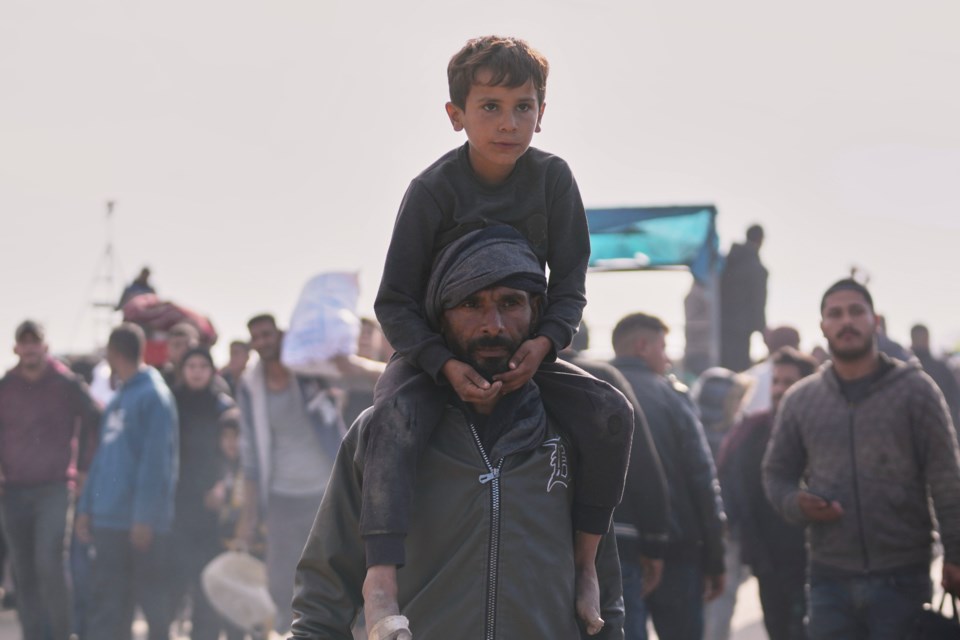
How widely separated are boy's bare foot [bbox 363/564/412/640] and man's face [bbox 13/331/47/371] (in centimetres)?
857

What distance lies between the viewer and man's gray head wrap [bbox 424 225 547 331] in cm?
371

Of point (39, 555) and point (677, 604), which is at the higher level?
point (677, 604)

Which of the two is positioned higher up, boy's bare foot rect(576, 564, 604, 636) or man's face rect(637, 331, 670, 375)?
man's face rect(637, 331, 670, 375)

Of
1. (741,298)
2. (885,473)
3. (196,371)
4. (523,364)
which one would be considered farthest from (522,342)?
(741,298)

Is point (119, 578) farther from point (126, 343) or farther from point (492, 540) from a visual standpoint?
point (492, 540)

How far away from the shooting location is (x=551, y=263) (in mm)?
3928

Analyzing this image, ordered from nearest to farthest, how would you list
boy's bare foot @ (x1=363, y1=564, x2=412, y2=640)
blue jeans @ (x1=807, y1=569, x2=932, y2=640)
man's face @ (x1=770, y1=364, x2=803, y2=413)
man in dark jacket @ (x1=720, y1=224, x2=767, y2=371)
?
boy's bare foot @ (x1=363, y1=564, x2=412, y2=640)
blue jeans @ (x1=807, y1=569, x2=932, y2=640)
man's face @ (x1=770, y1=364, x2=803, y2=413)
man in dark jacket @ (x1=720, y1=224, x2=767, y2=371)

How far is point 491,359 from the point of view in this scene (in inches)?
149

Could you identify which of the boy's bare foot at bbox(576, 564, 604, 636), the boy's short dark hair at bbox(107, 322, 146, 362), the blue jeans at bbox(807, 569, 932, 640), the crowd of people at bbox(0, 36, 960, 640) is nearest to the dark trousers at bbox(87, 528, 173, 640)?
the crowd of people at bbox(0, 36, 960, 640)

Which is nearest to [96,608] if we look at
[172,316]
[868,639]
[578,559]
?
[172,316]

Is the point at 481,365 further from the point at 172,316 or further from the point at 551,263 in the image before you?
the point at 172,316

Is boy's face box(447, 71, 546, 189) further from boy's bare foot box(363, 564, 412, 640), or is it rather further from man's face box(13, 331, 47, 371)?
man's face box(13, 331, 47, 371)

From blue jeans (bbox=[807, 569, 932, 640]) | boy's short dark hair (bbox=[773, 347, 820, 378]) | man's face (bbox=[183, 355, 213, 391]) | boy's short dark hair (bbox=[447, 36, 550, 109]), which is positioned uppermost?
boy's short dark hair (bbox=[447, 36, 550, 109])

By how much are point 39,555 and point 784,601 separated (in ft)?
18.0
